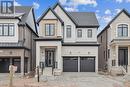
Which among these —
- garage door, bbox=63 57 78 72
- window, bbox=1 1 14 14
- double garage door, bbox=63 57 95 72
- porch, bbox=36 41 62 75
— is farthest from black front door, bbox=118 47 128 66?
window, bbox=1 1 14 14

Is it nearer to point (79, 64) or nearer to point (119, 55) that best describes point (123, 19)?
point (119, 55)

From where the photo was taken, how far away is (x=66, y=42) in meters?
48.5

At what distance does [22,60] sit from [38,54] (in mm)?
3243

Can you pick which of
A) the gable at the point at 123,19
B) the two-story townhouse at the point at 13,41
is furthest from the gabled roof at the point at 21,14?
the gable at the point at 123,19

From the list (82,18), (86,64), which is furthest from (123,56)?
(82,18)

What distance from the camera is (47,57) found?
4722cm

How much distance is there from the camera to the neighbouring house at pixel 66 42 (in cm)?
4497

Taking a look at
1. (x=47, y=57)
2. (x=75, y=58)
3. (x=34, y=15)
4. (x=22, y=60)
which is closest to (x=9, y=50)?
(x=22, y=60)

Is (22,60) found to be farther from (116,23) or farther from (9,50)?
(116,23)

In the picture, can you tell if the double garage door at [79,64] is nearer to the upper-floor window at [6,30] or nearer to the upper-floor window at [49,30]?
the upper-floor window at [49,30]

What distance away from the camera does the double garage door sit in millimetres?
48281

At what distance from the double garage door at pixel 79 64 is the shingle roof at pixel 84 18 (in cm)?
549

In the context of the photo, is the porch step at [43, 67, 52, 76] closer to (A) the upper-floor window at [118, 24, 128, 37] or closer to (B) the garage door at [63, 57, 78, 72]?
(B) the garage door at [63, 57, 78, 72]

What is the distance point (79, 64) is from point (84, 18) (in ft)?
25.8
